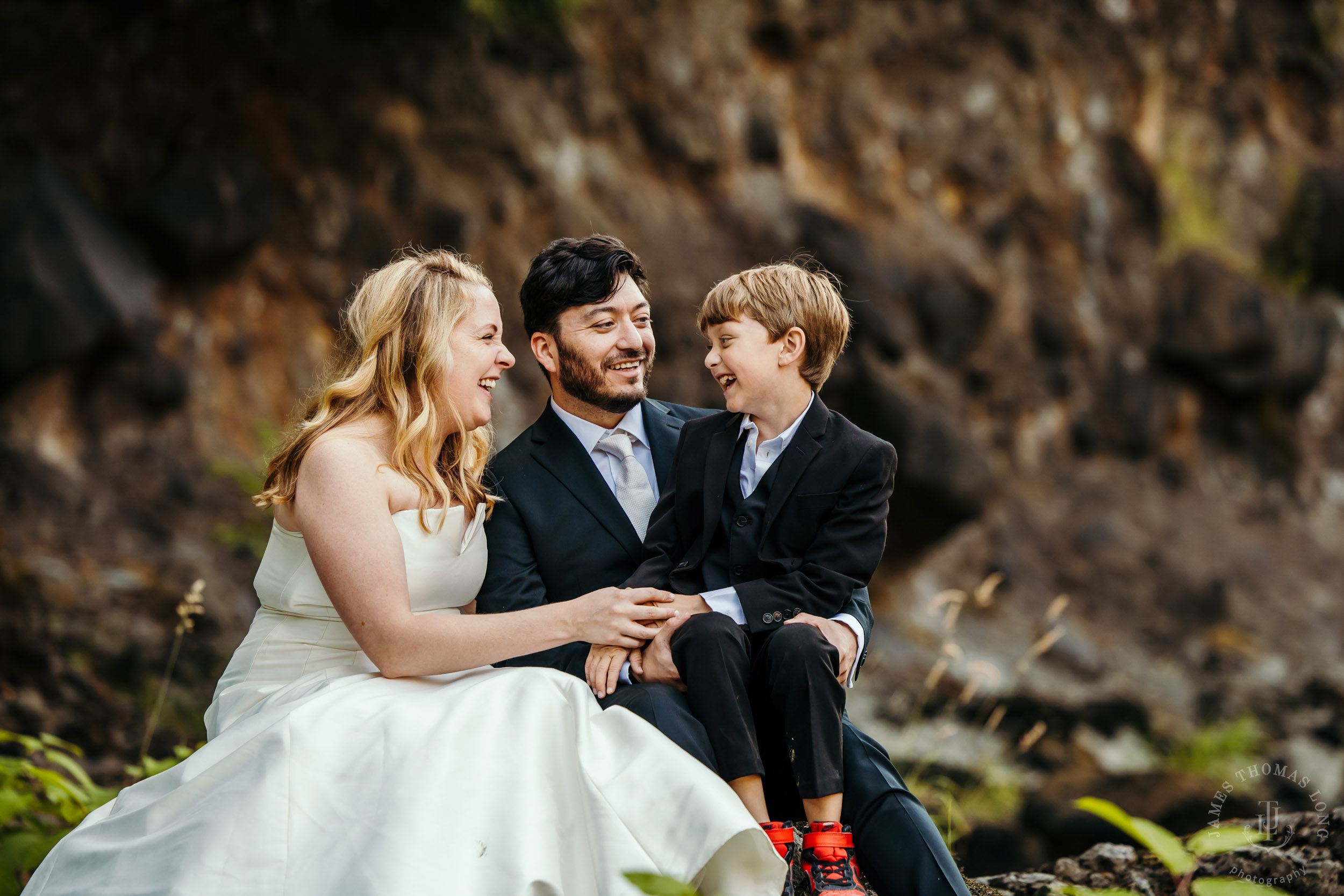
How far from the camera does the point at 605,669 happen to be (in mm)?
2721

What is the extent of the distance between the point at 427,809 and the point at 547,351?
1.61 meters

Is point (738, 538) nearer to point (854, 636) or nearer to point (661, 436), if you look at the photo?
point (854, 636)

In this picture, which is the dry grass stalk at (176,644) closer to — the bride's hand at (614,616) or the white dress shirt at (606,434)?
the white dress shirt at (606,434)

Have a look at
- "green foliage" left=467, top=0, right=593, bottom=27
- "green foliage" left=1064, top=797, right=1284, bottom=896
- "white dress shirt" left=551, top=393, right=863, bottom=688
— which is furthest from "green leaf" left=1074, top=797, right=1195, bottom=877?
"green foliage" left=467, top=0, right=593, bottom=27

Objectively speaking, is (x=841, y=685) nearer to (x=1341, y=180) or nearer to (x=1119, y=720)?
(x=1119, y=720)

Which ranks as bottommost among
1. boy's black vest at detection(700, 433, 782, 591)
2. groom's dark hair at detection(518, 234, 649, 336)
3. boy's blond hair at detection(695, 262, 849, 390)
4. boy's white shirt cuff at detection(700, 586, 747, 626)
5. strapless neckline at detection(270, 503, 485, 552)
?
boy's white shirt cuff at detection(700, 586, 747, 626)

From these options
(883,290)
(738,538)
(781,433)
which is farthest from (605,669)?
(883,290)

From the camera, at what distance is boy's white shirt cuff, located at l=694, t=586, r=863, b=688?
9.11ft

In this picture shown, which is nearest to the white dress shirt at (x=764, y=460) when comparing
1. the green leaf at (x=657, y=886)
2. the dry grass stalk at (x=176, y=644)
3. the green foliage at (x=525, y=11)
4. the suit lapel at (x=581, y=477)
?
the suit lapel at (x=581, y=477)

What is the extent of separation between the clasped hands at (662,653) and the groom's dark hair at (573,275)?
1.03 meters

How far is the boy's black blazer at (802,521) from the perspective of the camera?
2.83 m

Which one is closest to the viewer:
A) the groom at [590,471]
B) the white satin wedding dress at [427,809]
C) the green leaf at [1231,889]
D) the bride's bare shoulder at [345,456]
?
the green leaf at [1231,889]

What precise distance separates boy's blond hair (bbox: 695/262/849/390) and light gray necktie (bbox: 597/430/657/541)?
52 cm

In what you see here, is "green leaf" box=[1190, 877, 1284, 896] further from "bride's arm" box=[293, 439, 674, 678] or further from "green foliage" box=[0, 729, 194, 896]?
"green foliage" box=[0, 729, 194, 896]
